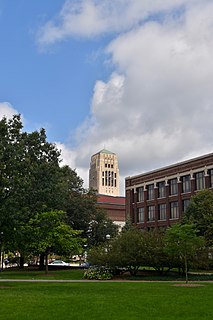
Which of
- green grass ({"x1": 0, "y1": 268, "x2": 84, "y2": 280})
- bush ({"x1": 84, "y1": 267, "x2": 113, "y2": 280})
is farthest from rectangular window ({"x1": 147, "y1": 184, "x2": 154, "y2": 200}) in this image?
bush ({"x1": 84, "y1": 267, "x2": 113, "y2": 280})

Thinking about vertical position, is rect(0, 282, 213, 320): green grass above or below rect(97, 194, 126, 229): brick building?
below

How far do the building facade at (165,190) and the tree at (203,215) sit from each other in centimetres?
2105

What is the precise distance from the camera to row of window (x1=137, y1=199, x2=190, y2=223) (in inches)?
3126

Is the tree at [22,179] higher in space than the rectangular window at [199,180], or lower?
lower

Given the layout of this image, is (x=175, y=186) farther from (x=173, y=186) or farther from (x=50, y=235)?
(x=50, y=235)

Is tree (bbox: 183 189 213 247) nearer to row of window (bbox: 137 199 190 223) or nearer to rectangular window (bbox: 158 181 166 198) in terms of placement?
row of window (bbox: 137 199 190 223)

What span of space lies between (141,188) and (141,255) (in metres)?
50.4

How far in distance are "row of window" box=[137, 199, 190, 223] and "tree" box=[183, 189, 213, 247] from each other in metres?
24.0

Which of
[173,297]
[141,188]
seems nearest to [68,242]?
[173,297]

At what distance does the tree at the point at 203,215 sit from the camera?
46.6 metres

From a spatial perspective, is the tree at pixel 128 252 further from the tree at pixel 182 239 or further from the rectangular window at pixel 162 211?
the rectangular window at pixel 162 211

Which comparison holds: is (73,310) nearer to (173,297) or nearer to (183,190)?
(173,297)

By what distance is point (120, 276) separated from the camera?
40688 mm

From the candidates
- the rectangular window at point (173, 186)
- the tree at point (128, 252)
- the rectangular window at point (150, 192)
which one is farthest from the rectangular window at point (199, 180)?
the tree at point (128, 252)
